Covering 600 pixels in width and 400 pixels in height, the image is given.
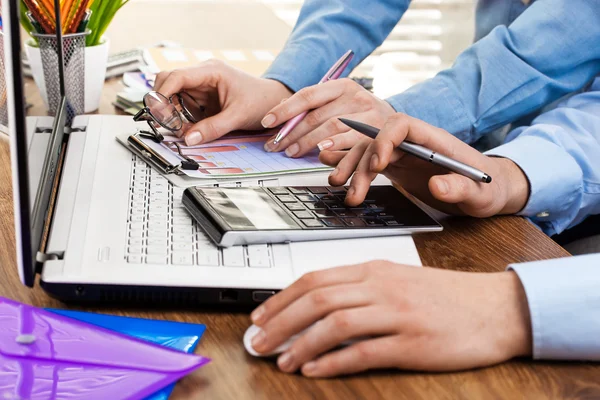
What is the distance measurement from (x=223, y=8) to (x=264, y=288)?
149cm

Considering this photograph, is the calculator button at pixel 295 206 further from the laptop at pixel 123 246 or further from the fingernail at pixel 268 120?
the fingernail at pixel 268 120

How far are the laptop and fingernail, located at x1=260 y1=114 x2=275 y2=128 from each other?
0.20 metres

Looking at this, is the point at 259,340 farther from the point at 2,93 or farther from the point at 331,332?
the point at 2,93

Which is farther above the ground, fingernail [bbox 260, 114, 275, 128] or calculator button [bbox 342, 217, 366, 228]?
calculator button [bbox 342, 217, 366, 228]

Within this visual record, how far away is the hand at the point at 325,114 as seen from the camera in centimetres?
96

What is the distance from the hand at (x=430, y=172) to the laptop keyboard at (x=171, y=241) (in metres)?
0.16

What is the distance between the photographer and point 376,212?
775mm

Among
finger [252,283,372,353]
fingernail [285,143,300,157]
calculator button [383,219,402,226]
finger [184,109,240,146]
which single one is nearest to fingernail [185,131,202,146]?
finger [184,109,240,146]

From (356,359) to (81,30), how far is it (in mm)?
777

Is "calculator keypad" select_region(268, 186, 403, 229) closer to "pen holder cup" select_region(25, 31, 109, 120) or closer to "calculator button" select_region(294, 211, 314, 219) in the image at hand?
"calculator button" select_region(294, 211, 314, 219)

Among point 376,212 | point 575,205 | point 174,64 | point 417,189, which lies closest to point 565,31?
point 575,205

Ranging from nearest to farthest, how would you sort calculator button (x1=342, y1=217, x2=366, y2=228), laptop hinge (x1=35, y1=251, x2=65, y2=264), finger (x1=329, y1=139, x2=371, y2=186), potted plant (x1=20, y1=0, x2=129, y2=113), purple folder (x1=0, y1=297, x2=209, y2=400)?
1. purple folder (x1=0, y1=297, x2=209, y2=400)
2. laptop hinge (x1=35, y1=251, x2=65, y2=264)
3. calculator button (x1=342, y1=217, x2=366, y2=228)
4. finger (x1=329, y1=139, x2=371, y2=186)
5. potted plant (x1=20, y1=0, x2=129, y2=113)

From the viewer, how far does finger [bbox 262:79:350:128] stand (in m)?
0.99

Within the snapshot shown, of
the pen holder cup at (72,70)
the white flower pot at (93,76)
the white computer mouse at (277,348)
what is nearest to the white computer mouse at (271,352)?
the white computer mouse at (277,348)
